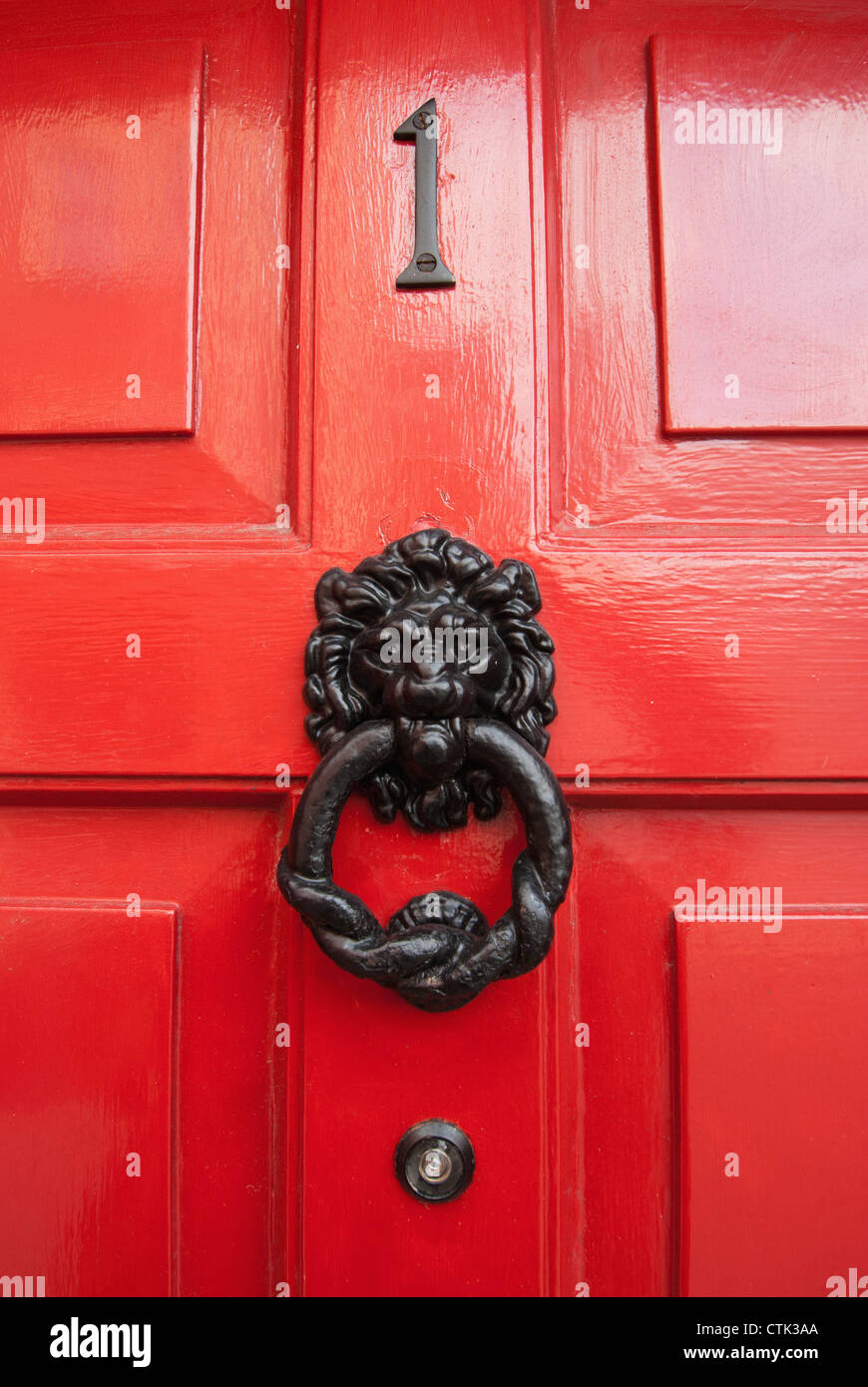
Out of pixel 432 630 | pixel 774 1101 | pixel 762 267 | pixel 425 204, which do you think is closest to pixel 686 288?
pixel 762 267

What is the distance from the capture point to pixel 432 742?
41 centimetres

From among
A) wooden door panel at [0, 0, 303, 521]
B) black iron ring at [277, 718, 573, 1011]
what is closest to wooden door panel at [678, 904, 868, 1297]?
black iron ring at [277, 718, 573, 1011]

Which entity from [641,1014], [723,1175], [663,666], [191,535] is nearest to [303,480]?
[191,535]

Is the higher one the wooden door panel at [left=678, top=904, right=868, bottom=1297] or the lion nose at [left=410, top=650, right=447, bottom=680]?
the lion nose at [left=410, top=650, right=447, bottom=680]

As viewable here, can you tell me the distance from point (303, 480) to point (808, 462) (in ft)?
1.07

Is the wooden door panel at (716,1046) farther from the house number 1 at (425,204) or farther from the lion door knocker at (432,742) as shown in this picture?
the house number 1 at (425,204)

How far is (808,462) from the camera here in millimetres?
493

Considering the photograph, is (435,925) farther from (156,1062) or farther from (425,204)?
(425,204)

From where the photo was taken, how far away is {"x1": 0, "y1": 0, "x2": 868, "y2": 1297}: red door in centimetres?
47

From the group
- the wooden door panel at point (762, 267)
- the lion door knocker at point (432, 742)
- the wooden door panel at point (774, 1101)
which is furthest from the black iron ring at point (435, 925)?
the wooden door panel at point (762, 267)

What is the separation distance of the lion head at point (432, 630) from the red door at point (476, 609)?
11 millimetres

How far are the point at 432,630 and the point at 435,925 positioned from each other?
167 millimetres

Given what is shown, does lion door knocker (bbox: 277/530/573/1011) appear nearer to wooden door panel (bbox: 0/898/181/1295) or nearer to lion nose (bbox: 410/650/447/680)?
lion nose (bbox: 410/650/447/680)
